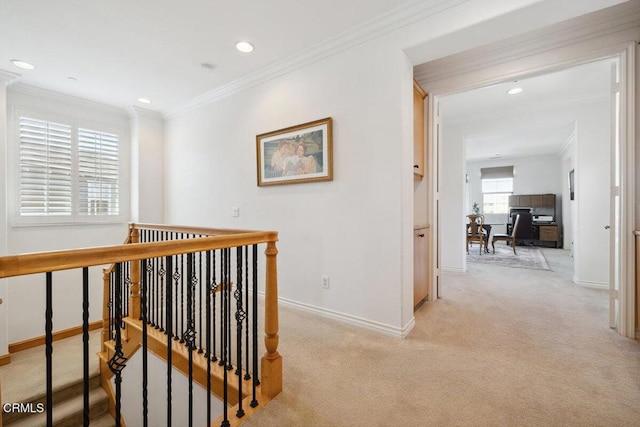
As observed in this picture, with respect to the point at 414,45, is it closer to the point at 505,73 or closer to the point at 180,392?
the point at 505,73

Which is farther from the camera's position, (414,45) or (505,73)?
(505,73)

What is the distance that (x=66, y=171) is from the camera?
3.84m

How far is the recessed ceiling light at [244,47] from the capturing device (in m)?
2.74

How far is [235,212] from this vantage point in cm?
359

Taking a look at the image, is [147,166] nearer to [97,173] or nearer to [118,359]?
[97,173]

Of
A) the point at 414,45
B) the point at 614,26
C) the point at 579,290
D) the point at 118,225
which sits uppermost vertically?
the point at 614,26

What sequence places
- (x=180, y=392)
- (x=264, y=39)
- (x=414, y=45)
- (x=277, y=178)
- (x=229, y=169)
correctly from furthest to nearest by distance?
(x=229, y=169) < (x=277, y=178) < (x=264, y=39) < (x=180, y=392) < (x=414, y=45)

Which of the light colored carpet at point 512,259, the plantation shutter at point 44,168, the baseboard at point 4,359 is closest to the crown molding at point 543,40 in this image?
the light colored carpet at point 512,259

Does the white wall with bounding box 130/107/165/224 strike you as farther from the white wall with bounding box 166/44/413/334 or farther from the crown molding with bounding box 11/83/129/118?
the white wall with bounding box 166/44/413/334

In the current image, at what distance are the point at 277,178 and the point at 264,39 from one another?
52.3 inches

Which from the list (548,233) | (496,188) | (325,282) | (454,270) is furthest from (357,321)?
(496,188)

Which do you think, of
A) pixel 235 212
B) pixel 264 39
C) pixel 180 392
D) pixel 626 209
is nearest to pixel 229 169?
pixel 235 212

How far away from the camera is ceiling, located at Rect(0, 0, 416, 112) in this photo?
2.24 m

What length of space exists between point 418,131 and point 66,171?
14.9ft
